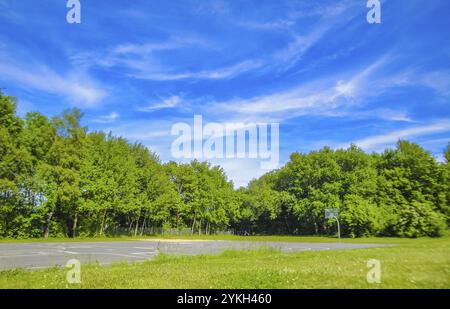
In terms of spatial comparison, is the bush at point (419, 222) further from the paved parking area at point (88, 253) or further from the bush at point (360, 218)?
the paved parking area at point (88, 253)

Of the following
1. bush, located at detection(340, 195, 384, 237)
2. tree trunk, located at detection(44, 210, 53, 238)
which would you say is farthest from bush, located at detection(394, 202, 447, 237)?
tree trunk, located at detection(44, 210, 53, 238)

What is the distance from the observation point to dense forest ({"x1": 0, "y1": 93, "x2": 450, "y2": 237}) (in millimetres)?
50562

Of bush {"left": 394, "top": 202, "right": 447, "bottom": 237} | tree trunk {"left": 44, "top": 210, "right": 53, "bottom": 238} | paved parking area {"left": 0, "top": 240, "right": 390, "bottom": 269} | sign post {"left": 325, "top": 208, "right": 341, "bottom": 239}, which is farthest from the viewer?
sign post {"left": 325, "top": 208, "right": 341, "bottom": 239}

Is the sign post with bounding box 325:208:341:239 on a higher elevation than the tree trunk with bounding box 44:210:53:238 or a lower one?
higher

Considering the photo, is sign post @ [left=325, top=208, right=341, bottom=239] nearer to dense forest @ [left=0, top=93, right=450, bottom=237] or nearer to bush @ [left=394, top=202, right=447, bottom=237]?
dense forest @ [left=0, top=93, right=450, bottom=237]

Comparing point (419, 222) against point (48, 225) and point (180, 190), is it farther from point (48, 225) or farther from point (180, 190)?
point (48, 225)

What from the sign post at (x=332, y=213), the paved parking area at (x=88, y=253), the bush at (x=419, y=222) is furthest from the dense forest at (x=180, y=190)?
the paved parking area at (x=88, y=253)

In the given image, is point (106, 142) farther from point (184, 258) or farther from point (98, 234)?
point (184, 258)

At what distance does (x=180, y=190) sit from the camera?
79438 mm
